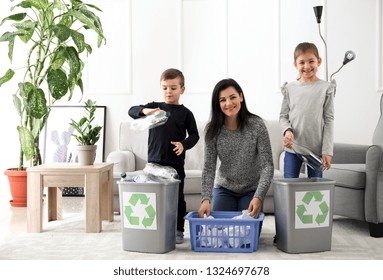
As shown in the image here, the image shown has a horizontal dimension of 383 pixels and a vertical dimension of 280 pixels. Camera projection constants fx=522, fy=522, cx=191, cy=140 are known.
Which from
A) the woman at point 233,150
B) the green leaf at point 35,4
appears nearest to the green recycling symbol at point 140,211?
the woman at point 233,150

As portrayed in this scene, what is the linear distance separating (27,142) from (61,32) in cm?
94

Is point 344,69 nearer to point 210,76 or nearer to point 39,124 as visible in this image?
point 210,76

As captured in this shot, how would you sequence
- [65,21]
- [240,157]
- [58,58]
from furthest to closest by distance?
[65,21] → [58,58] → [240,157]

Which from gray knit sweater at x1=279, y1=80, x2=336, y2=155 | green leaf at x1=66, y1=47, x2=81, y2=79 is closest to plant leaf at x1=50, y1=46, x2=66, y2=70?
green leaf at x1=66, y1=47, x2=81, y2=79

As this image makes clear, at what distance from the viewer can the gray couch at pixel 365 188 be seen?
3123mm

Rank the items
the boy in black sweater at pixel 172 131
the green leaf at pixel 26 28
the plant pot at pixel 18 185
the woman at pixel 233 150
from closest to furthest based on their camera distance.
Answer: the woman at pixel 233 150 → the boy in black sweater at pixel 172 131 → the green leaf at pixel 26 28 → the plant pot at pixel 18 185

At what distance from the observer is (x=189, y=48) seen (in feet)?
15.6

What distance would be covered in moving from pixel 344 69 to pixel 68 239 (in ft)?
9.47

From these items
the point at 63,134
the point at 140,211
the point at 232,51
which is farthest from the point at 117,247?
the point at 232,51

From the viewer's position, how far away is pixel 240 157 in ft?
9.14

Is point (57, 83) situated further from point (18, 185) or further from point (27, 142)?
point (18, 185)

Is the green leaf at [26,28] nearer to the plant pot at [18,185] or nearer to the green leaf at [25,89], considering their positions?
the green leaf at [25,89]

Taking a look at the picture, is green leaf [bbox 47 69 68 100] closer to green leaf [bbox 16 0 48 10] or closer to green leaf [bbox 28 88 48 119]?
green leaf [bbox 28 88 48 119]

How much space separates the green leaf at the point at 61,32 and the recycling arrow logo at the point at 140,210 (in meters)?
1.38
